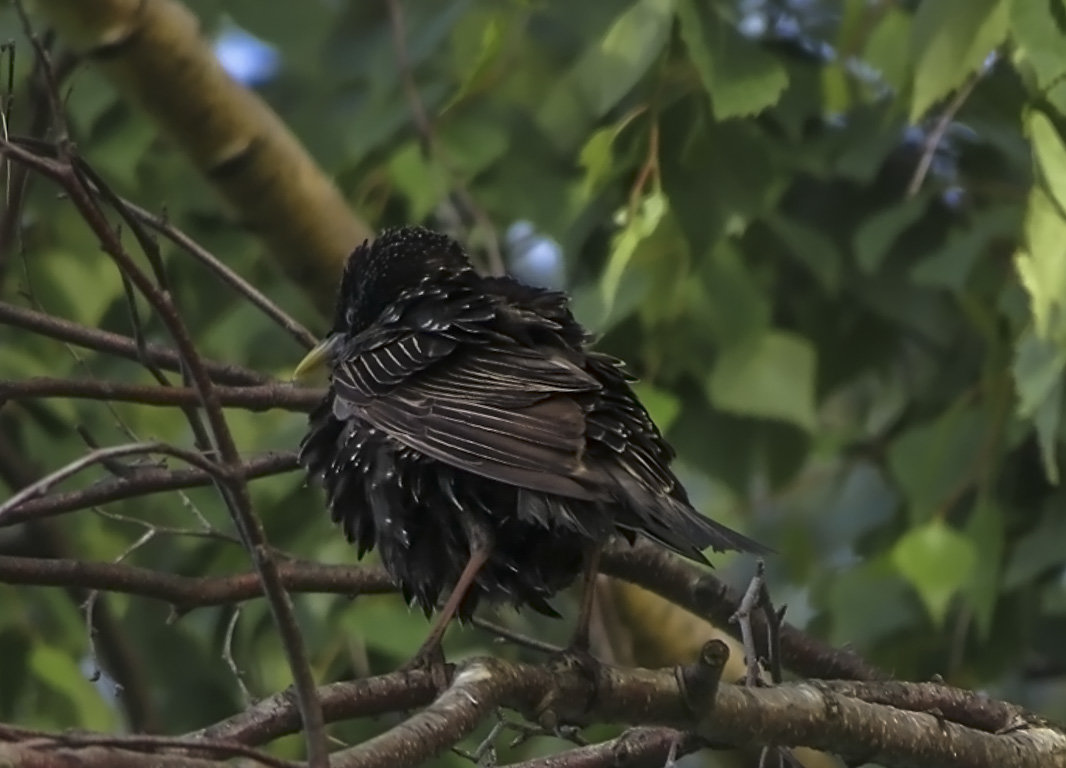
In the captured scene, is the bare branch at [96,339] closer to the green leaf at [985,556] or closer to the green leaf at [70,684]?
the green leaf at [70,684]

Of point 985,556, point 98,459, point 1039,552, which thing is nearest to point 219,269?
point 98,459

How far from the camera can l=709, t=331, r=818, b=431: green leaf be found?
323 cm

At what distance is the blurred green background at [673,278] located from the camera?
2.89 meters

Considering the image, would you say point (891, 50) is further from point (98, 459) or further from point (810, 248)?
point (98, 459)

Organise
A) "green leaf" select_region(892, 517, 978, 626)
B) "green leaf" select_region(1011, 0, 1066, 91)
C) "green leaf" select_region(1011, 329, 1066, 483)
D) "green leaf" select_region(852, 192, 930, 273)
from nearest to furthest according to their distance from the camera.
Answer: "green leaf" select_region(1011, 0, 1066, 91) < "green leaf" select_region(1011, 329, 1066, 483) < "green leaf" select_region(892, 517, 978, 626) < "green leaf" select_region(852, 192, 930, 273)

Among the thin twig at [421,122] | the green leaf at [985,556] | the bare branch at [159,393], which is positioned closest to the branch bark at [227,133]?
the thin twig at [421,122]

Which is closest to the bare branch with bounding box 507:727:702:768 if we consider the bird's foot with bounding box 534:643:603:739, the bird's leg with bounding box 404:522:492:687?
the bird's foot with bounding box 534:643:603:739

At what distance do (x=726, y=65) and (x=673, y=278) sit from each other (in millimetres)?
426

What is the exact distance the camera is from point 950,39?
7.86 ft

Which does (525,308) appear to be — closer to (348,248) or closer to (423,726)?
(348,248)

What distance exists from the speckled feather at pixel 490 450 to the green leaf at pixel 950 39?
24.6 inches

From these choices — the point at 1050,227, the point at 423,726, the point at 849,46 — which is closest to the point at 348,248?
the point at 849,46

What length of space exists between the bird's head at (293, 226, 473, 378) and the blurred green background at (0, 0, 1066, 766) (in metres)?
0.26

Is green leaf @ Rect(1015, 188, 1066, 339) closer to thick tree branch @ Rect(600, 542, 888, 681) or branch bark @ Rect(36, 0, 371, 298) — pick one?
thick tree branch @ Rect(600, 542, 888, 681)
